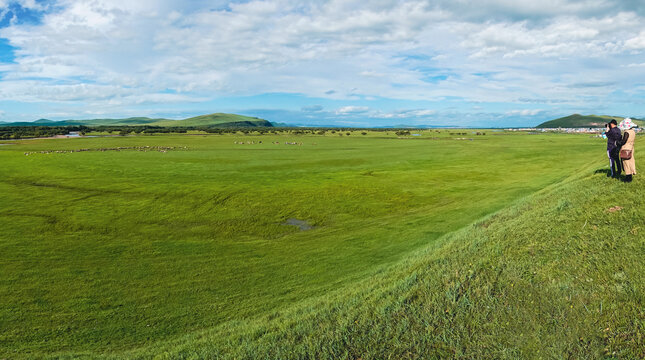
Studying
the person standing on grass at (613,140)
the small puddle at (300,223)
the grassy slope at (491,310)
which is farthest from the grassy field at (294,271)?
the person standing on grass at (613,140)

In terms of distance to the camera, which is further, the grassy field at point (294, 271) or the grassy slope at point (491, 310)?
the grassy field at point (294, 271)

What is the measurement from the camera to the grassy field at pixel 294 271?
7.75m

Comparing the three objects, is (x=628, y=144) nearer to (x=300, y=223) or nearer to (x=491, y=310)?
(x=491, y=310)

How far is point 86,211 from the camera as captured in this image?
2538cm

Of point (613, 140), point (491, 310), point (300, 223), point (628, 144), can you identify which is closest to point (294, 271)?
point (300, 223)

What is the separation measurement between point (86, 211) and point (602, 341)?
95.8ft

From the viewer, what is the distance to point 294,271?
1546 centimetres

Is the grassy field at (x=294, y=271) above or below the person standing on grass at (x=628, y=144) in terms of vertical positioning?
below

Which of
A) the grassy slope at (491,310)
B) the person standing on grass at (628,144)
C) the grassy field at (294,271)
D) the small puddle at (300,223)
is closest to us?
the grassy slope at (491,310)

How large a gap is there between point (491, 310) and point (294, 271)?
30.2 ft

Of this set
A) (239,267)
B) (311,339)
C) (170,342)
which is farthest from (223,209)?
(311,339)

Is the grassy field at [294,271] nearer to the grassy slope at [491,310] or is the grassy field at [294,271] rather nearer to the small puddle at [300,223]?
the grassy slope at [491,310]

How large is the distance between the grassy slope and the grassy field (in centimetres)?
5

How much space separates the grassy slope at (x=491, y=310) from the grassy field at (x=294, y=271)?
0.05 meters
